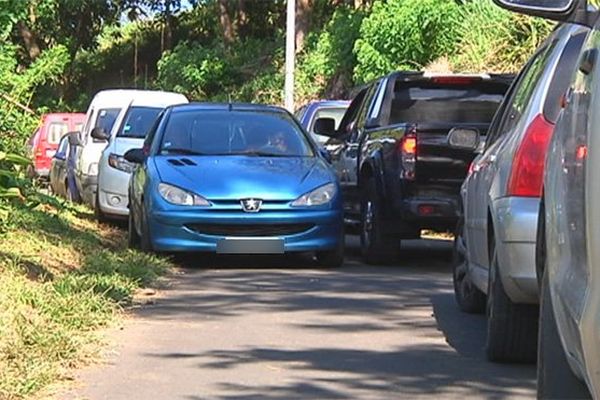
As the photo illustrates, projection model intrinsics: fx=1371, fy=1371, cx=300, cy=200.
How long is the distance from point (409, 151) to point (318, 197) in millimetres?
933

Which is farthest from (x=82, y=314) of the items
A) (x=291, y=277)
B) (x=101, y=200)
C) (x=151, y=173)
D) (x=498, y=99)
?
(x=101, y=200)

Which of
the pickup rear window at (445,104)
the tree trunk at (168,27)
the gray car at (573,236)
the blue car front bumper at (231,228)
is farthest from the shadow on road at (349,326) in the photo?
the tree trunk at (168,27)

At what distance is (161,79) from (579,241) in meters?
37.1

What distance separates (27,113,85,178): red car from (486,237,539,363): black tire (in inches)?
826

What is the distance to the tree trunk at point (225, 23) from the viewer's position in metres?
40.5

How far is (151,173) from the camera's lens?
12.1 metres

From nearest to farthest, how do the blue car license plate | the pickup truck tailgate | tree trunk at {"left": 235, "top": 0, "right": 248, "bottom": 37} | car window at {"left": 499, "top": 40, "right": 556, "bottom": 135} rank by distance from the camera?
car window at {"left": 499, "top": 40, "right": 556, "bottom": 135} → the pickup truck tailgate → the blue car license plate → tree trunk at {"left": 235, "top": 0, "right": 248, "bottom": 37}

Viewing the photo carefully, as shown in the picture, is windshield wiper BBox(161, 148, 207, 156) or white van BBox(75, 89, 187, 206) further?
white van BBox(75, 89, 187, 206)

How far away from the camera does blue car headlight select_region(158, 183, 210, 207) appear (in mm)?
11602

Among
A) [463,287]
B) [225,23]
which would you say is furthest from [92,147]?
[225,23]

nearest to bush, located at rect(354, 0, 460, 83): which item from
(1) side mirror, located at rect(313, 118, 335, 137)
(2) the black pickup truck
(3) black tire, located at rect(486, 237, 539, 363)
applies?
(1) side mirror, located at rect(313, 118, 335, 137)

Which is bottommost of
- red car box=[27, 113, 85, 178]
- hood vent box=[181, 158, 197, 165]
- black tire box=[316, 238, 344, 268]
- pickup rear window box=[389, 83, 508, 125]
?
red car box=[27, 113, 85, 178]

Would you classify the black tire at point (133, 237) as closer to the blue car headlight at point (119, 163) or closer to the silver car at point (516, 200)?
the blue car headlight at point (119, 163)

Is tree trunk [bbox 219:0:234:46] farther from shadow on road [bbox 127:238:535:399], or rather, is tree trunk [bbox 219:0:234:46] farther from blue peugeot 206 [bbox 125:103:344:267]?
shadow on road [bbox 127:238:535:399]
